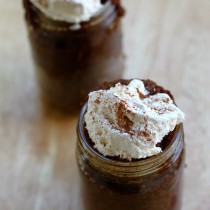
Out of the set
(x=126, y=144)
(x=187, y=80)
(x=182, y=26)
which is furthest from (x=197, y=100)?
(x=126, y=144)

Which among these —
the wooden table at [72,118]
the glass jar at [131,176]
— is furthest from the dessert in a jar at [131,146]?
the wooden table at [72,118]

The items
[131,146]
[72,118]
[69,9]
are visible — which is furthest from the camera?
[72,118]

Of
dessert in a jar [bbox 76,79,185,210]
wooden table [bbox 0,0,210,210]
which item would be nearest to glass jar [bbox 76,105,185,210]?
dessert in a jar [bbox 76,79,185,210]

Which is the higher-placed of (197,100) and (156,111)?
(156,111)

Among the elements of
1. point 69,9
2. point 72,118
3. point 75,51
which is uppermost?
point 69,9

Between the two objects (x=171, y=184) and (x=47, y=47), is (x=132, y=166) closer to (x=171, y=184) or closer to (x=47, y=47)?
(x=171, y=184)

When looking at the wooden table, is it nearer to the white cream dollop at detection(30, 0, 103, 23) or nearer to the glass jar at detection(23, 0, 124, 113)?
the glass jar at detection(23, 0, 124, 113)

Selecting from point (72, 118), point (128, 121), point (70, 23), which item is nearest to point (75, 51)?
point (70, 23)

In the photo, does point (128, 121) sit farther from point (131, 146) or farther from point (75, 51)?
point (75, 51)
